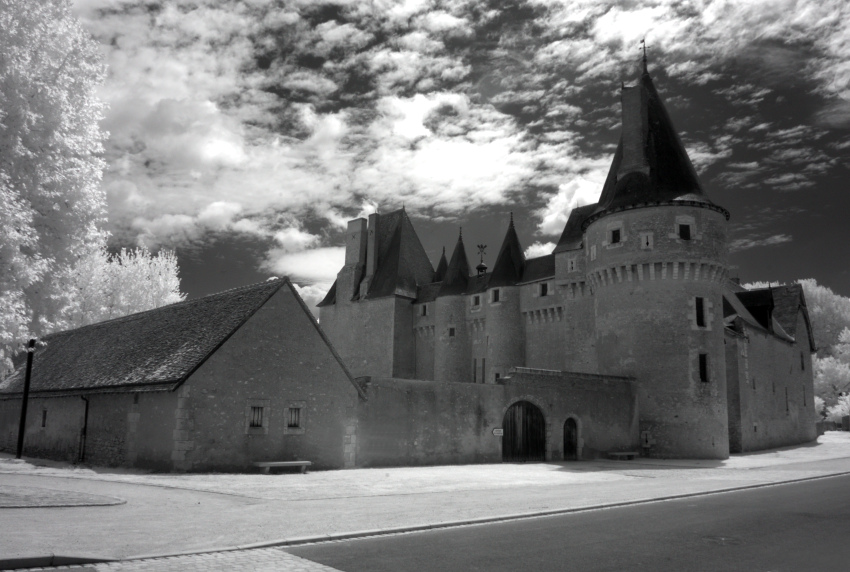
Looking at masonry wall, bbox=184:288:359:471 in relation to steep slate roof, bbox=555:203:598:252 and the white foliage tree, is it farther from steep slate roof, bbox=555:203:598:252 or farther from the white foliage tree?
steep slate roof, bbox=555:203:598:252

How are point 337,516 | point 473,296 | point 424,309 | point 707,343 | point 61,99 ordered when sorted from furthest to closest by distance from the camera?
point 424,309 < point 473,296 < point 707,343 < point 61,99 < point 337,516

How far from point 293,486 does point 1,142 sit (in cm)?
1148

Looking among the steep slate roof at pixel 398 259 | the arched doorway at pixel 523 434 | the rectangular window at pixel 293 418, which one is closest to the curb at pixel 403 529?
the rectangular window at pixel 293 418

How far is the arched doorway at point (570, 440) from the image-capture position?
29844 millimetres

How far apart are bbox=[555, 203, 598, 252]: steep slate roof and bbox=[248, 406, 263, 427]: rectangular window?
2588 centimetres

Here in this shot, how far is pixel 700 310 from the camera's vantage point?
108 ft

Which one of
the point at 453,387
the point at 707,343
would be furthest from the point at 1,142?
the point at 707,343

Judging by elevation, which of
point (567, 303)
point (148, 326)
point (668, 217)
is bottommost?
point (148, 326)

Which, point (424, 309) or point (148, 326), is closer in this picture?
point (148, 326)

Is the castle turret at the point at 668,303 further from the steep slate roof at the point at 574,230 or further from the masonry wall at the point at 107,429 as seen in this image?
the masonry wall at the point at 107,429

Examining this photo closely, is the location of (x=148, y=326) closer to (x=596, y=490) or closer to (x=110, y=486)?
(x=110, y=486)

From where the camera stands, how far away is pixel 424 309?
51.0m

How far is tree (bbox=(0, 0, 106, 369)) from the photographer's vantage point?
1673 cm

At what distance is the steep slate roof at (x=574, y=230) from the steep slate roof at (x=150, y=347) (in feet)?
74.0
